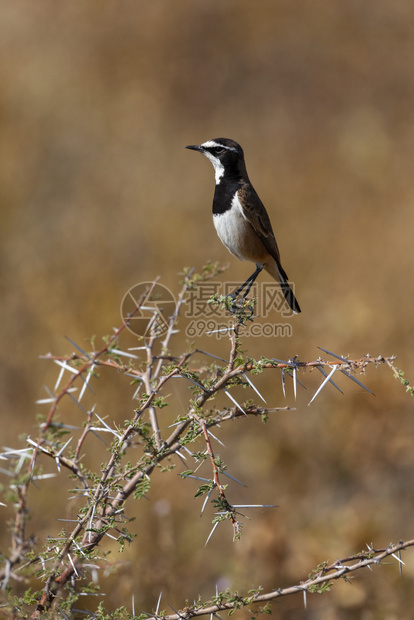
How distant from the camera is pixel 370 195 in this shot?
7145 mm

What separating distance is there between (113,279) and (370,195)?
310 cm

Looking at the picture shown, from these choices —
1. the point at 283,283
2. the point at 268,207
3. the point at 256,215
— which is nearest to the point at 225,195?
the point at 256,215

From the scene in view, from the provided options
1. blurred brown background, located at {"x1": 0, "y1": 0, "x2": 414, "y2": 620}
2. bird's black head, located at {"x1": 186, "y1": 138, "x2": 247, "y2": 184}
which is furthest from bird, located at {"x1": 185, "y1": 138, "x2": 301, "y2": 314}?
blurred brown background, located at {"x1": 0, "y1": 0, "x2": 414, "y2": 620}

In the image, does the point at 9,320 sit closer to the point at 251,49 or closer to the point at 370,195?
the point at 370,195

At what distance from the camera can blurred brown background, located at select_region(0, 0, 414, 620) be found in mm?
4301

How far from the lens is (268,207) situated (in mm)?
6945

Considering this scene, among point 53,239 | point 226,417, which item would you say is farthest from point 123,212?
point 226,417

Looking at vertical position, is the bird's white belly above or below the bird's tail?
above

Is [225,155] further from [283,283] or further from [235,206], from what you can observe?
[283,283]

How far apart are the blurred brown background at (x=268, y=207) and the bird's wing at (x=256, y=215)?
1625mm

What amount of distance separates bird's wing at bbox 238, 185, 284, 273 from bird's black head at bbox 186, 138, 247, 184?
119 millimetres

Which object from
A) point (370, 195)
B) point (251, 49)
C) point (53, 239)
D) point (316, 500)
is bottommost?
point (316, 500)

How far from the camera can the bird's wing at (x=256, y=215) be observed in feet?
13.2

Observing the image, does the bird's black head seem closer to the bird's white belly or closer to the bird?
the bird
